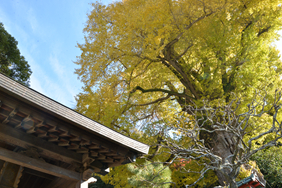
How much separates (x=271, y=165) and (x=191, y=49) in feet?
22.0

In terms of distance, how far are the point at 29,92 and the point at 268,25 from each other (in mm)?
7959

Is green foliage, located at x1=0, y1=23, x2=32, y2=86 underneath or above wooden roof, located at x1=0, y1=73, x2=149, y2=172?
above

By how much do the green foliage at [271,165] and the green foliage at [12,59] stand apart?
1757cm

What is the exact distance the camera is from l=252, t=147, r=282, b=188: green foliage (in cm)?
895

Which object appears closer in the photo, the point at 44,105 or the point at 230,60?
the point at 44,105

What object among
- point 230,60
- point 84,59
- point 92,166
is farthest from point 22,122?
point 230,60

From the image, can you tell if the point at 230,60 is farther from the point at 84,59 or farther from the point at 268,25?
the point at 84,59

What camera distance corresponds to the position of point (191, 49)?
25.3 ft

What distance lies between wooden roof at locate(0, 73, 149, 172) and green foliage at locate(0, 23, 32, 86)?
14.3 m

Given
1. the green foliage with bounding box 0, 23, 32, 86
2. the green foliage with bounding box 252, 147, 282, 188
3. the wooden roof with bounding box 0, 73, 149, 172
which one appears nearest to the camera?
the wooden roof with bounding box 0, 73, 149, 172

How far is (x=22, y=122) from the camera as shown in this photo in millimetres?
3207

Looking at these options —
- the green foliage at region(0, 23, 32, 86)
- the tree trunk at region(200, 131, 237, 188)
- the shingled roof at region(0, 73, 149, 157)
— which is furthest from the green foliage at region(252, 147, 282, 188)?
the green foliage at region(0, 23, 32, 86)

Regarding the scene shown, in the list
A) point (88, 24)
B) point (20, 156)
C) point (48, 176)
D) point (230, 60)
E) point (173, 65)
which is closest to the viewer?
point (20, 156)

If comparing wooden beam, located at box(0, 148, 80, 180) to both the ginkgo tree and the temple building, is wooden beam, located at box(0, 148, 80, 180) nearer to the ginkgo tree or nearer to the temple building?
the temple building
